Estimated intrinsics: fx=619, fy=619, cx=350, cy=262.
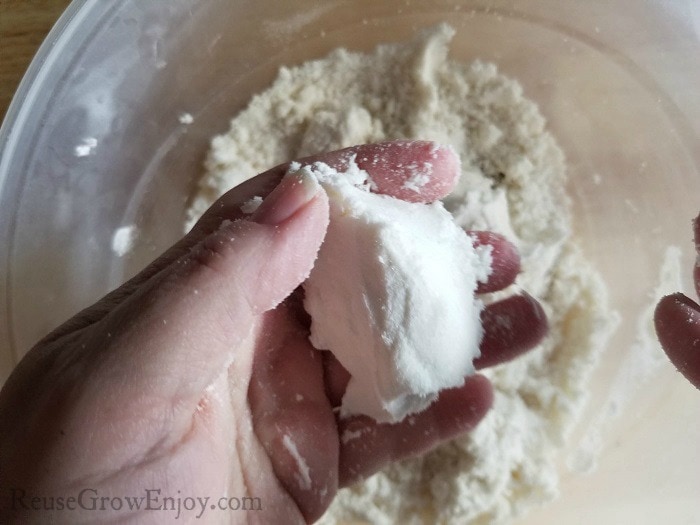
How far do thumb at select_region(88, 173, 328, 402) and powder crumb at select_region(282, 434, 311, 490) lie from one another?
0.23m

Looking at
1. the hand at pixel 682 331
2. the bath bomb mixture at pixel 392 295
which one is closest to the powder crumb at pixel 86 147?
the bath bomb mixture at pixel 392 295

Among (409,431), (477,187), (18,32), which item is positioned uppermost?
(18,32)

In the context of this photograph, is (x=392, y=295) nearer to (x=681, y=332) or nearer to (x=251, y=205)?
(x=251, y=205)

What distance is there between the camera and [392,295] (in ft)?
2.42

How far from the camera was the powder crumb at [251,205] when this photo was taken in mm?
752

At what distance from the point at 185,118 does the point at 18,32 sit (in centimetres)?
29

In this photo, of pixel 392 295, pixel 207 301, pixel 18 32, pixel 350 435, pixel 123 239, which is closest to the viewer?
pixel 207 301

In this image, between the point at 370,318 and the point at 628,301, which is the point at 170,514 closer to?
the point at 370,318

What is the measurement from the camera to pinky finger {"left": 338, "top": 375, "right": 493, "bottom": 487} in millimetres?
890

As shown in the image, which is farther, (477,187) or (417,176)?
(477,187)

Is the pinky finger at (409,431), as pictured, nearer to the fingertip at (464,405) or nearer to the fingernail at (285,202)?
the fingertip at (464,405)

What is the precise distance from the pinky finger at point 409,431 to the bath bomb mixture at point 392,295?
8 cm

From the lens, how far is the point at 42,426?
572mm

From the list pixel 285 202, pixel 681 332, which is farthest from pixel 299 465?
pixel 681 332
